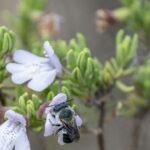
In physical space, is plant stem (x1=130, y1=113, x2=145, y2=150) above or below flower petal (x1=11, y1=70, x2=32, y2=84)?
below

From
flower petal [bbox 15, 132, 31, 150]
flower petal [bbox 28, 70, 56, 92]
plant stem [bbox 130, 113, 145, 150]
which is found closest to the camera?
flower petal [bbox 15, 132, 31, 150]

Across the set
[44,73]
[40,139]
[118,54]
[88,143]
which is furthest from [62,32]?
[44,73]

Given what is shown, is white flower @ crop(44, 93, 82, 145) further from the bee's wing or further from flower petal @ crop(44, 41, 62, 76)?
flower petal @ crop(44, 41, 62, 76)

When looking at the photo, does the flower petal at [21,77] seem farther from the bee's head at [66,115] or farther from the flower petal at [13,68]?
the bee's head at [66,115]

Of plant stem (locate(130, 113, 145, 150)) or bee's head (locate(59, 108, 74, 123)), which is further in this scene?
plant stem (locate(130, 113, 145, 150))

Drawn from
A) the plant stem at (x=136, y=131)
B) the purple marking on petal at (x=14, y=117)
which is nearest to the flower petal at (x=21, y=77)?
the purple marking on petal at (x=14, y=117)

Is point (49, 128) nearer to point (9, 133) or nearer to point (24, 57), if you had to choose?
point (9, 133)

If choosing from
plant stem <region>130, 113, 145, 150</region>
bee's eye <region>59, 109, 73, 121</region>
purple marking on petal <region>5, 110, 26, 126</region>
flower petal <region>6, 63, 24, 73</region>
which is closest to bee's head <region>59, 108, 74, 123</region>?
bee's eye <region>59, 109, 73, 121</region>

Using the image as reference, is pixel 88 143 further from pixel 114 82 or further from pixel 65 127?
Result: pixel 65 127
